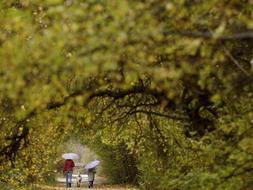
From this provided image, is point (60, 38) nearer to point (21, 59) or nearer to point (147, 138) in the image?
point (21, 59)

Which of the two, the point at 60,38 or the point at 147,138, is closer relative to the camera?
the point at 60,38

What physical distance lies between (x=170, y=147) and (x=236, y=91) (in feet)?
26.9

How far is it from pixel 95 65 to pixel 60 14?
130cm

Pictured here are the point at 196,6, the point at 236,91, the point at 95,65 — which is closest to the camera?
the point at 95,65

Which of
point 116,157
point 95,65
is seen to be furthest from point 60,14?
point 116,157

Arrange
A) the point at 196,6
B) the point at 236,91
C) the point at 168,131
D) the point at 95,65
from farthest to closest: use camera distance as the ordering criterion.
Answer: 1. the point at 168,131
2. the point at 236,91
3. the point at 196,6
4. the point at 95,65

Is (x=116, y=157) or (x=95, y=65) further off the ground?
(x=116, y=157)

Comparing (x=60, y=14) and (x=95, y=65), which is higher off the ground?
(x=60, y=14)

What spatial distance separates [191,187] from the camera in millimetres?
10062

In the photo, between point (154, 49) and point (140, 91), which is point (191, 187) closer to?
point (154, 49)

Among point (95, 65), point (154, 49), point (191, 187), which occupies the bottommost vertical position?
point (191, 187)

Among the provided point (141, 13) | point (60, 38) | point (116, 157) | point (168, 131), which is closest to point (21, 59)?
point (60, 38)

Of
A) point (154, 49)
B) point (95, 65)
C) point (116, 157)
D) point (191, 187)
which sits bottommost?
point (191, 187)

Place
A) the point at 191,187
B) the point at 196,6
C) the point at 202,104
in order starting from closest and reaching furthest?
1. the point at 196,6
2. the point at 191,187
3. the point at 202,104
